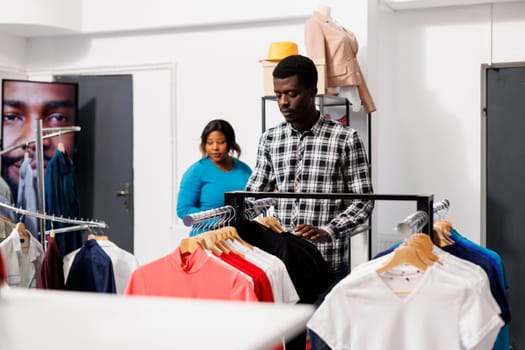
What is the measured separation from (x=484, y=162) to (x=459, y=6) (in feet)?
3.58

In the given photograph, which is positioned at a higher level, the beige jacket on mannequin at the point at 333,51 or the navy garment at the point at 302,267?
the beige jacket on mannequin at the point at 333,51

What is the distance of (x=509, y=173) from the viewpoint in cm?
524

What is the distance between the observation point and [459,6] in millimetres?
5238

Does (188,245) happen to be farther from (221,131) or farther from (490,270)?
(221,131)

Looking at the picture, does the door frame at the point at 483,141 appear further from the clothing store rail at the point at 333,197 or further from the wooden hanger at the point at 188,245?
the wooden hanger at the point at 188,245

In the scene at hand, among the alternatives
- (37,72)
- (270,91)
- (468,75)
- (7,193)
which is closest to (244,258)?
(270,91)

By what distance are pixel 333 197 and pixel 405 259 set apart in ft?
1.33

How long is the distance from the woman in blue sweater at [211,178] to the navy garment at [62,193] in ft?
5.23

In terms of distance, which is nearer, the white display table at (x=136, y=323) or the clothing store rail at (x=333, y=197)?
the white display table at (x=136, y=323)

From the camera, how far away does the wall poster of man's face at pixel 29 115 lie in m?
5.96

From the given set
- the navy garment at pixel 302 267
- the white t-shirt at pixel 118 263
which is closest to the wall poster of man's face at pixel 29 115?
the white t-shirt at pixel 118 263

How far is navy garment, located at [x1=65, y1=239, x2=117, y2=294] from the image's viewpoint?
3558 mm

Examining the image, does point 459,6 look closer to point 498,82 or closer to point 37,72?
point 498,82

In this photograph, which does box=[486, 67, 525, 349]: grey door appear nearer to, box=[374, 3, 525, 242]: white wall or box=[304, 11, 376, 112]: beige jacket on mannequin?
box=[374, 3, 525, 242]: white wall
